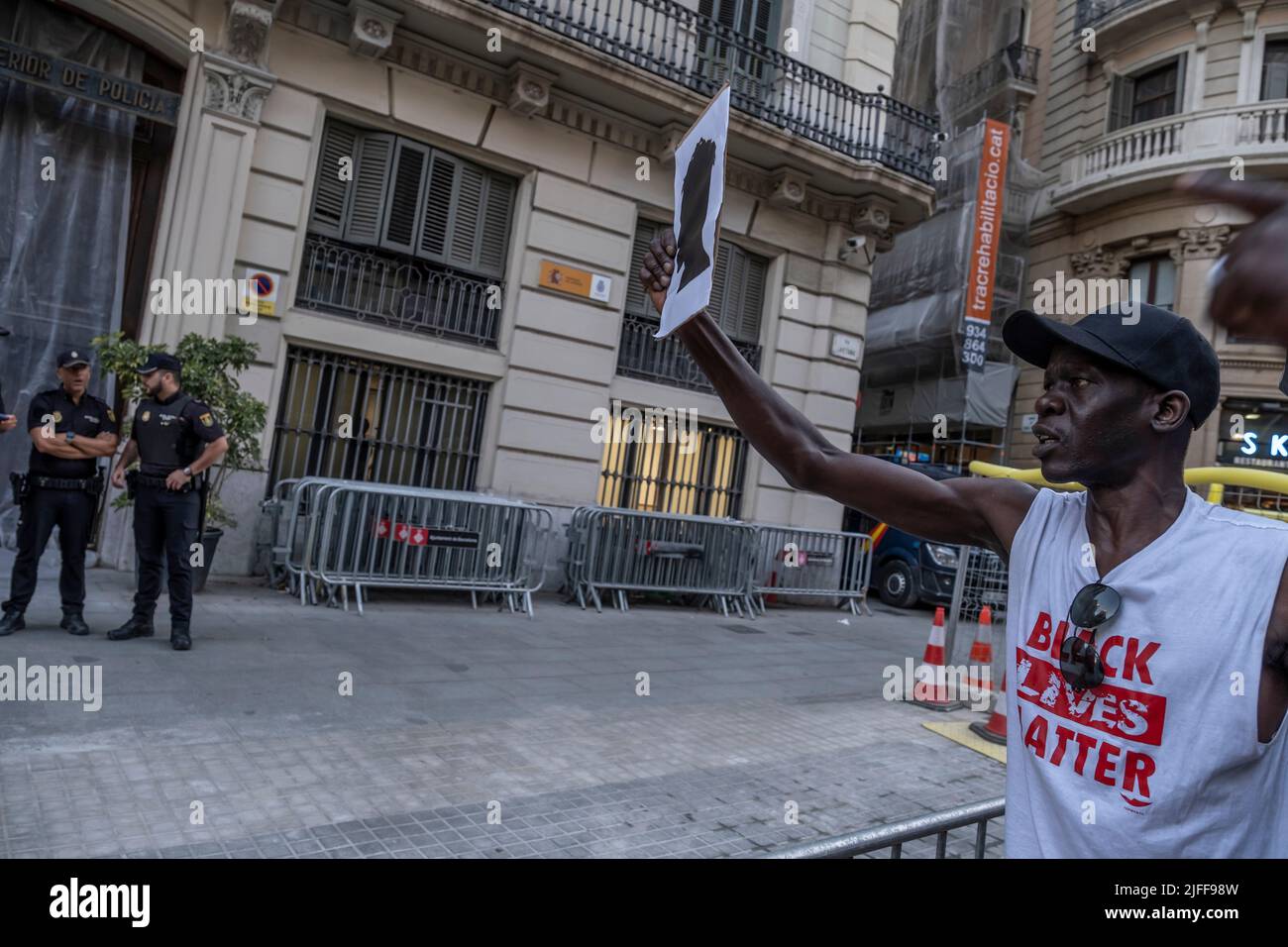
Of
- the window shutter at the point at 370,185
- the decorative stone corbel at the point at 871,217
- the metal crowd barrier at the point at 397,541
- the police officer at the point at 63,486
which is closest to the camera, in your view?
the police officer at the point at 63,486

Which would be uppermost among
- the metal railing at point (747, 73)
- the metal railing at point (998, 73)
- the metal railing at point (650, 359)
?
the metal railing at point (998, 73)

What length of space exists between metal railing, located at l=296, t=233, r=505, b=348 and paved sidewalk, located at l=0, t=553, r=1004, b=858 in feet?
12.4

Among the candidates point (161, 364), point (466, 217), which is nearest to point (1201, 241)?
point (466, 217)

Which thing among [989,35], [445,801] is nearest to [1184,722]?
[445,801]

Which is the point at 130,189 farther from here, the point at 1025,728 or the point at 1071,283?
the point at 1071,283

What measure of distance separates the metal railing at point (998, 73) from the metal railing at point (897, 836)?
2394 cm

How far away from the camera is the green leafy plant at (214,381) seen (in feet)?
25.0

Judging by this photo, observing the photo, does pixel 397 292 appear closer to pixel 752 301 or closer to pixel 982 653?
pixel 752 301

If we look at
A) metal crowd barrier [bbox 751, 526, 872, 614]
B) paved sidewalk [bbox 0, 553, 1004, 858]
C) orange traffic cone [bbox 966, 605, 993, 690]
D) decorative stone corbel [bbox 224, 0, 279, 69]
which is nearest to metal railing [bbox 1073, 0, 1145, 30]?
metal crowd barrier [bbox 751, 526, 872, 614]

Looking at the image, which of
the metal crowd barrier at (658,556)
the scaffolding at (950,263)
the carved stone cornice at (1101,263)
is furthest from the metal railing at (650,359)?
the carved stone cornice at (1101,263)

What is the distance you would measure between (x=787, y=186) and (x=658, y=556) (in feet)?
19.4

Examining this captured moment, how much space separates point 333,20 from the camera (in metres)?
9.87
